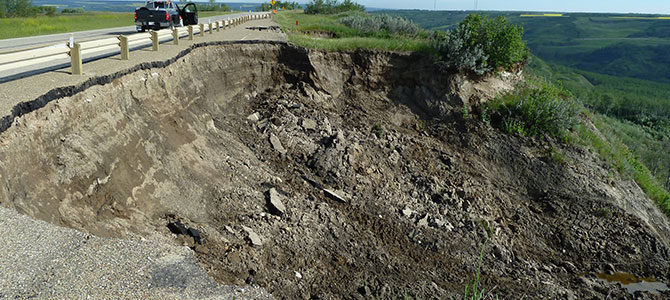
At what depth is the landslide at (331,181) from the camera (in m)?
7.26

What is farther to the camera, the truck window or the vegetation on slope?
the truck window

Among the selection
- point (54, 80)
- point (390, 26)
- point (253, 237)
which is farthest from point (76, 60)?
point (390, 26)

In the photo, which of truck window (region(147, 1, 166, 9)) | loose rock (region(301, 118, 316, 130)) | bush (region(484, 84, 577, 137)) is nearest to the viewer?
loose rock (region(301, 118, 316, 130))

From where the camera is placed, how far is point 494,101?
16.3 metres

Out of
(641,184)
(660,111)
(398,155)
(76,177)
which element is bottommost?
(660,111)

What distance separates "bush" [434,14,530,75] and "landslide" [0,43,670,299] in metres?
0.63

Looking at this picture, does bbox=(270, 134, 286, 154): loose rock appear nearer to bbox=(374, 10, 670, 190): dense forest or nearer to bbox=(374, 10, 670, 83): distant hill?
bbox=(374, 10, 670, 190): dense forest

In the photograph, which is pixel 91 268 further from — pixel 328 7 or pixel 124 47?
pixel 328 7

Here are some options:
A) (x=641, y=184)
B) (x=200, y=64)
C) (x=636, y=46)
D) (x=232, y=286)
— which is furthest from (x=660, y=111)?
(x=636, y=46)

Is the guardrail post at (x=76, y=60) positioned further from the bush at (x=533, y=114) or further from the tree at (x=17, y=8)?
the tree at (x=17, y=8)

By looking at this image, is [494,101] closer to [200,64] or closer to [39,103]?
[200,64]

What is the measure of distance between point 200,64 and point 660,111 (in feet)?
254

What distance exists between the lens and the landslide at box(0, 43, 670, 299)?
726 centimetres

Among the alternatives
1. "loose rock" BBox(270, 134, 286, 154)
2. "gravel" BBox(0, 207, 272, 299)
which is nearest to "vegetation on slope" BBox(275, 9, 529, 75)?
"loose rock" BBox(270, 134, 286, 154)
